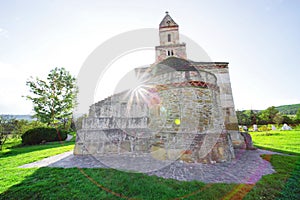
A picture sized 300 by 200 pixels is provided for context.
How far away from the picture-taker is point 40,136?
15688 mm

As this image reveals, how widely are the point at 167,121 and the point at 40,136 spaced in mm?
17320

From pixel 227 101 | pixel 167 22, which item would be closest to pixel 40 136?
pixel 227 101

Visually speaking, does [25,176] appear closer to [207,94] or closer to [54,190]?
[54,190]

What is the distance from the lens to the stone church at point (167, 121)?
6.03 metres

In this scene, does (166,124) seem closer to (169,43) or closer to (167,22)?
(169,43)

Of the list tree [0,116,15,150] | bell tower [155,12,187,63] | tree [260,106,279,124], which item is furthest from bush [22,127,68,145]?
tree [260,106,279,124]

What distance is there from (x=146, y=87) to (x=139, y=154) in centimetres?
407

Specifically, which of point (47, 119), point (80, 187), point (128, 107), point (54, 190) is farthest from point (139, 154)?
point (47, 119)

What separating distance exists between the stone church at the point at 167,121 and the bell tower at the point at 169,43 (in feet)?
29.0

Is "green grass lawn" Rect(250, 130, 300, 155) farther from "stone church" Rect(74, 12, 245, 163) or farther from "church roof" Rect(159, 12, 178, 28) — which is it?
"church roof" Rect(159, 12, 178, 28)

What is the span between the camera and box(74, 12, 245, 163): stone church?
237 inches

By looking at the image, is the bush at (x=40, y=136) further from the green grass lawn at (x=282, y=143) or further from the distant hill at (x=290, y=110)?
the distant hill at (x=290, y=110)

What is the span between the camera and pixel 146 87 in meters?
8.30

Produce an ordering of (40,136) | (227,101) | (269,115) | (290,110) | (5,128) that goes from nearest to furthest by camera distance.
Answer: (227,101) < (5,128) < (40,136) < (269,115) < (290,110)
